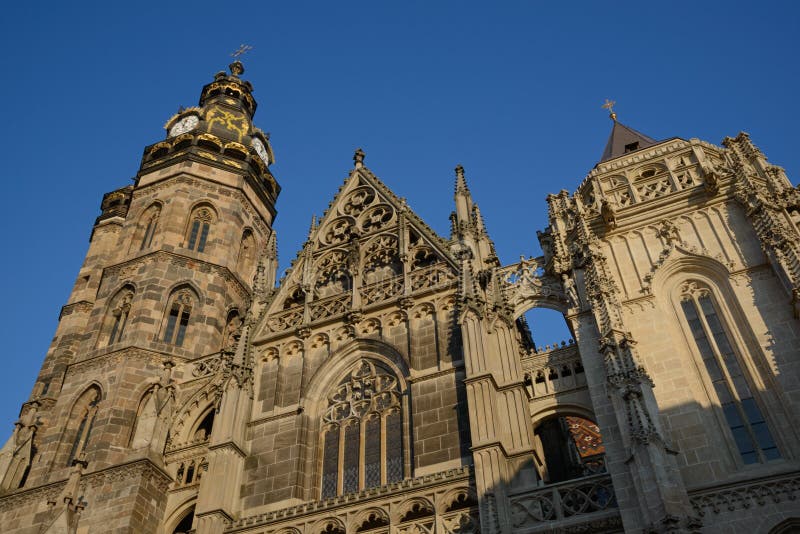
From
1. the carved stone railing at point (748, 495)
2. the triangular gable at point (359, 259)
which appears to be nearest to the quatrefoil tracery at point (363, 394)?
the triangular gable at point (359, 259)

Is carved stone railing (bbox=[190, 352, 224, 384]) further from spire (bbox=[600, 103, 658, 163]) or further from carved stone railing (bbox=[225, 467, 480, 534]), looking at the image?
spire (bbox=[600, 103, 658, 163])

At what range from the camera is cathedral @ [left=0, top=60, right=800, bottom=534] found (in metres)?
16.0

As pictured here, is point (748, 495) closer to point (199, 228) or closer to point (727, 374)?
point (727, 374)

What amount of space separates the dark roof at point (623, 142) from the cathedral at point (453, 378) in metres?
0.12

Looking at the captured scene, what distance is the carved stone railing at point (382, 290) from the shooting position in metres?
22.6

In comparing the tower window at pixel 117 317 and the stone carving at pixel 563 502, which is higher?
the tower window at pixel 117 317

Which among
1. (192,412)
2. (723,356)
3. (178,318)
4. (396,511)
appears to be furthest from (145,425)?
(723,356)

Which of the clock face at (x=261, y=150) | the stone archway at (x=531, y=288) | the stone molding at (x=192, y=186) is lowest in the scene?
the stone archway at (x=531, y=288)

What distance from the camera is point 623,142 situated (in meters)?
27.8

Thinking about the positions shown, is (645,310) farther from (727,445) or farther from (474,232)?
(474,232)

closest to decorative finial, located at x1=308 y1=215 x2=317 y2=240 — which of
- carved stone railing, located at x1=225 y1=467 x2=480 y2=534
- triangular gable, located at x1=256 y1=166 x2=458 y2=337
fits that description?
triangular gable, located at x1=256 y1=166 x2=458 y2=337

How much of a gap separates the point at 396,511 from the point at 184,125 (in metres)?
23.2

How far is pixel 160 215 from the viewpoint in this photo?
3033 cm

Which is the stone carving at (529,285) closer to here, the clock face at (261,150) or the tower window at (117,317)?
the tower window at (117,317)
